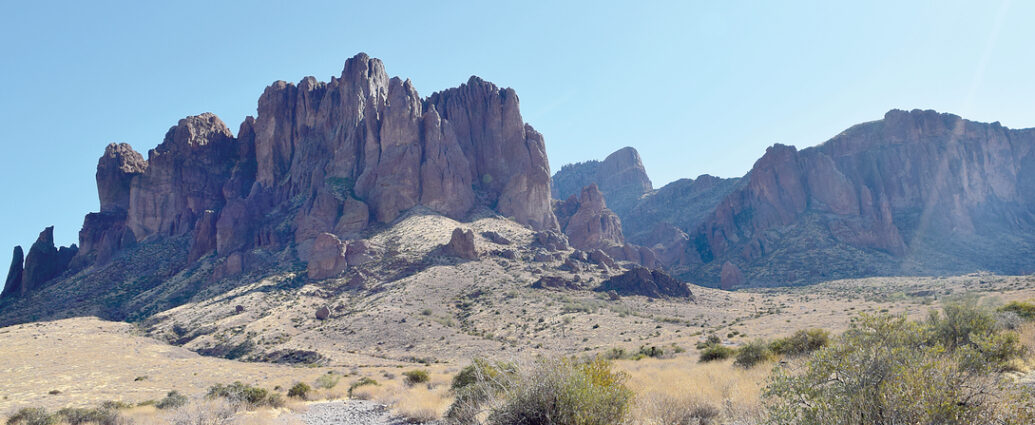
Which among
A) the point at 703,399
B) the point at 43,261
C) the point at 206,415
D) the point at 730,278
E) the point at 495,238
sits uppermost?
the point at 43,261

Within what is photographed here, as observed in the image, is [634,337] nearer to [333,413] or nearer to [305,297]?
[333,413]

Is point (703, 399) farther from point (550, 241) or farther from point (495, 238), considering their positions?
point (550, 241)

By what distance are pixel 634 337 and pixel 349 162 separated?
7354cm

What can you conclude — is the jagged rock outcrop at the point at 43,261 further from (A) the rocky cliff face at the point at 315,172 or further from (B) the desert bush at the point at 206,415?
(B) the desert bush at the point at 206,415

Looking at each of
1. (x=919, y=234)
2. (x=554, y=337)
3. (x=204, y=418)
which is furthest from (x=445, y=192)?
(x=919, y=234)

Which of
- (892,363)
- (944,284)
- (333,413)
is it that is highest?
(892,363)

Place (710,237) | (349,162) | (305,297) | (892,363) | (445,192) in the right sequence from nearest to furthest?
(892,363), (305,297), (445,192), (349,162), (710,237)

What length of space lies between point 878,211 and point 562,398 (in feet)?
411

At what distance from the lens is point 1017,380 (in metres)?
9.76

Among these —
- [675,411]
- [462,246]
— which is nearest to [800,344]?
[675,411]

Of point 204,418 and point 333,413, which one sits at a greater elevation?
point 204,418

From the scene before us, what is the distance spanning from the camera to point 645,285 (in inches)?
2689

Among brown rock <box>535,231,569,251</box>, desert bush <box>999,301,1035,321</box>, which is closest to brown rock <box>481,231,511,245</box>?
brown rock <box>535,231,569,251</box>

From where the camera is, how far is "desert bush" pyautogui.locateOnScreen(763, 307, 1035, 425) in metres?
5.28
